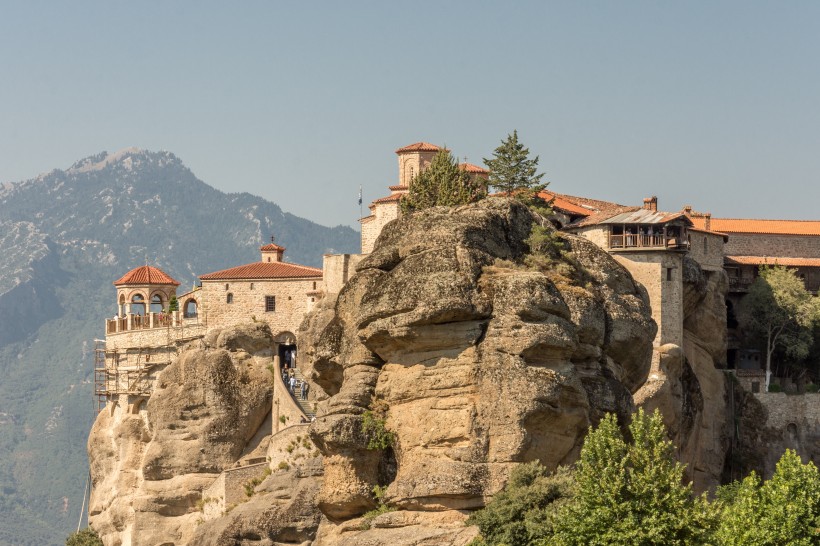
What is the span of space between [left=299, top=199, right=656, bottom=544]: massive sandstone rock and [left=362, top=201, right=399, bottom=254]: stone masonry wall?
25.4 m

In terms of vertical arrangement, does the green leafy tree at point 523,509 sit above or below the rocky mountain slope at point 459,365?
below

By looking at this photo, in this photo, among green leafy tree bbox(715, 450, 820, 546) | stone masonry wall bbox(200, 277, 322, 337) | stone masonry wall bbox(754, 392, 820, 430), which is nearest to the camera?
green leafy tree bbox(715, 450, 820, 546)

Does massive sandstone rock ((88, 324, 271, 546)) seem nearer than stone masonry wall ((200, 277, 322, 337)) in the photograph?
Yes

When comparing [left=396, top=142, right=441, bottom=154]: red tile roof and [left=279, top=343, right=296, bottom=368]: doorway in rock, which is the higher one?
[left=396, top=142, right=441, bottom=154]: red tile roof

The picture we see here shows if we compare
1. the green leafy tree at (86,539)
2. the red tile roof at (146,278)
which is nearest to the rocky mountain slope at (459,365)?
the green leafy tree at (86,539)

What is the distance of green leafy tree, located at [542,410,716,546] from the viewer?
4978 centimetres

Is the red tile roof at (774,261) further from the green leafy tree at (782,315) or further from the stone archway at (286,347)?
the stone archway at (286,347)

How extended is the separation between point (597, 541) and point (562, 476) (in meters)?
6.57

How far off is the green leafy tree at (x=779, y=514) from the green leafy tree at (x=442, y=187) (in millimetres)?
24200

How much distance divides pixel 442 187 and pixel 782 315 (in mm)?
22771

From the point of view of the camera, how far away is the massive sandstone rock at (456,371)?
189 feet

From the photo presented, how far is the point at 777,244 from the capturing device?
96.0 metres

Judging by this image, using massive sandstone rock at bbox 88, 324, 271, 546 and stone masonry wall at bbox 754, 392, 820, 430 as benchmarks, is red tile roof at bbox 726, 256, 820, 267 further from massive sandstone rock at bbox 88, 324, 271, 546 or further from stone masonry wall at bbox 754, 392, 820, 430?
massive sandstone rock at bbox 88, 324, 271, 546

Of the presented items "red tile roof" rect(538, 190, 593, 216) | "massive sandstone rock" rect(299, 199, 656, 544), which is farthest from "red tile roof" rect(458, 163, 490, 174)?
"massive sandstone rock" rect(299, 199, 656, 544)
